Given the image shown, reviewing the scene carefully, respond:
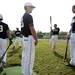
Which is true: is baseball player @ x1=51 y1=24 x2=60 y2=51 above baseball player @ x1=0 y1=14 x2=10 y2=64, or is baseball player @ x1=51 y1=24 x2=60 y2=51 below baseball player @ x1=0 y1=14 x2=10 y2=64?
below

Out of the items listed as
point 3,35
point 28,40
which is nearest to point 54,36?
point 3,35

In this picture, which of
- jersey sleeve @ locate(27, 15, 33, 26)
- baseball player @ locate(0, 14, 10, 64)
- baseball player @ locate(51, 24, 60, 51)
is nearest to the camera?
jersey sleeve @ locate(27, 15, 33, 26)

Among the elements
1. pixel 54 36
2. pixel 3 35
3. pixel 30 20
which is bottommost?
pixel 54 36

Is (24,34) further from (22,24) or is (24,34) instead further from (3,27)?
(3,27)

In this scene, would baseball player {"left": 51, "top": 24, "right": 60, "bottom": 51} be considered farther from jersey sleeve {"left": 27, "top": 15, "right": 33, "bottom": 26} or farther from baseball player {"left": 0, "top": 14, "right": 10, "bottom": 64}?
jersey sleeve {"left": 27, "top": 15, "right": 33, "bottom": 26}

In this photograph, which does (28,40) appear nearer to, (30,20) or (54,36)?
(30,20)

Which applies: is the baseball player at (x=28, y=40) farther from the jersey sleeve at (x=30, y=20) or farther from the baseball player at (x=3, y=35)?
the baseball player at (x=3, y=35)

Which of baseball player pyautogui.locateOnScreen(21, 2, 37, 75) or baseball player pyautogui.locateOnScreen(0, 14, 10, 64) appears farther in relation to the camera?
baseball player pyautogui.locateOnScreen(0, 14, 10, 64)

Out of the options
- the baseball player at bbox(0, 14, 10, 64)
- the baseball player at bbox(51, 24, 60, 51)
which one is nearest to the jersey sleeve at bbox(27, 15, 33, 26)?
the baseball player at bbox(0, 14, 10, 64)

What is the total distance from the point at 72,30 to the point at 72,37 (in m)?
0.28

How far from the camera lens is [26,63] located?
10125 millimetres

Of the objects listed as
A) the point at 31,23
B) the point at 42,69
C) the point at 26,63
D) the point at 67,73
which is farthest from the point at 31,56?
the point at 42,69

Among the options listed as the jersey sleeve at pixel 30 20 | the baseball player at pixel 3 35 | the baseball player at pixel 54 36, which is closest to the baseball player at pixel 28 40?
the jersey sleeve at pixel 30 20

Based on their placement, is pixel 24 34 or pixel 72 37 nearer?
pixel 24 34
